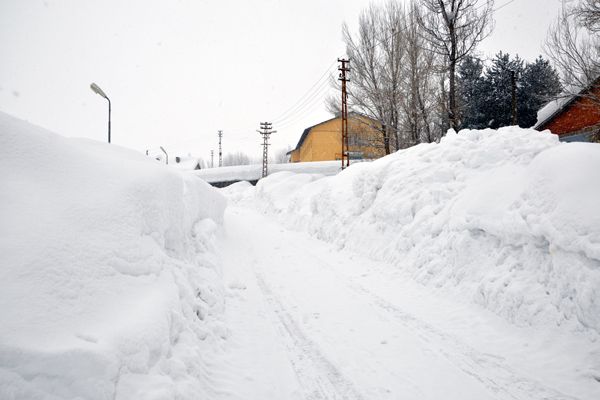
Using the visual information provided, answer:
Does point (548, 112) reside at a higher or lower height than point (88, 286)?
higher

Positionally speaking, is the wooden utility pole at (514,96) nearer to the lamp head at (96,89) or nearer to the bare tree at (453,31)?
the bare tree at (453,31)

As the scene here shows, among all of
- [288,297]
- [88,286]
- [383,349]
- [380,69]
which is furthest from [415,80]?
[88,286]

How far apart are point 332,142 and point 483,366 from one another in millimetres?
38860

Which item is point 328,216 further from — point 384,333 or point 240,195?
point 240,195

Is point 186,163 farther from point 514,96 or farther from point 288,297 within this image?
point 288,297

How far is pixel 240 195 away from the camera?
3506 cm

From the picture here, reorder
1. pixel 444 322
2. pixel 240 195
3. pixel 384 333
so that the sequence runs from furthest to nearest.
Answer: pixel 240 195 < pixel 444 322 < pixel 384 333

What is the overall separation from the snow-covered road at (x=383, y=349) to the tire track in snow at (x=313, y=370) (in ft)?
0.04

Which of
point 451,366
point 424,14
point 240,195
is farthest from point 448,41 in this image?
point 240,195

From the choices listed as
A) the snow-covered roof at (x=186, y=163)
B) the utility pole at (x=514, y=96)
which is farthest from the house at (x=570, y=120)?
the snow-covered roof at (x=186, y=163)

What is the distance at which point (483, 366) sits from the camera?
11.9 ft

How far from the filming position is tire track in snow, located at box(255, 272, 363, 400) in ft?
10.6

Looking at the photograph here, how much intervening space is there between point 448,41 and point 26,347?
18.5 m

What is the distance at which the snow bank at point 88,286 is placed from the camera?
2043mm
